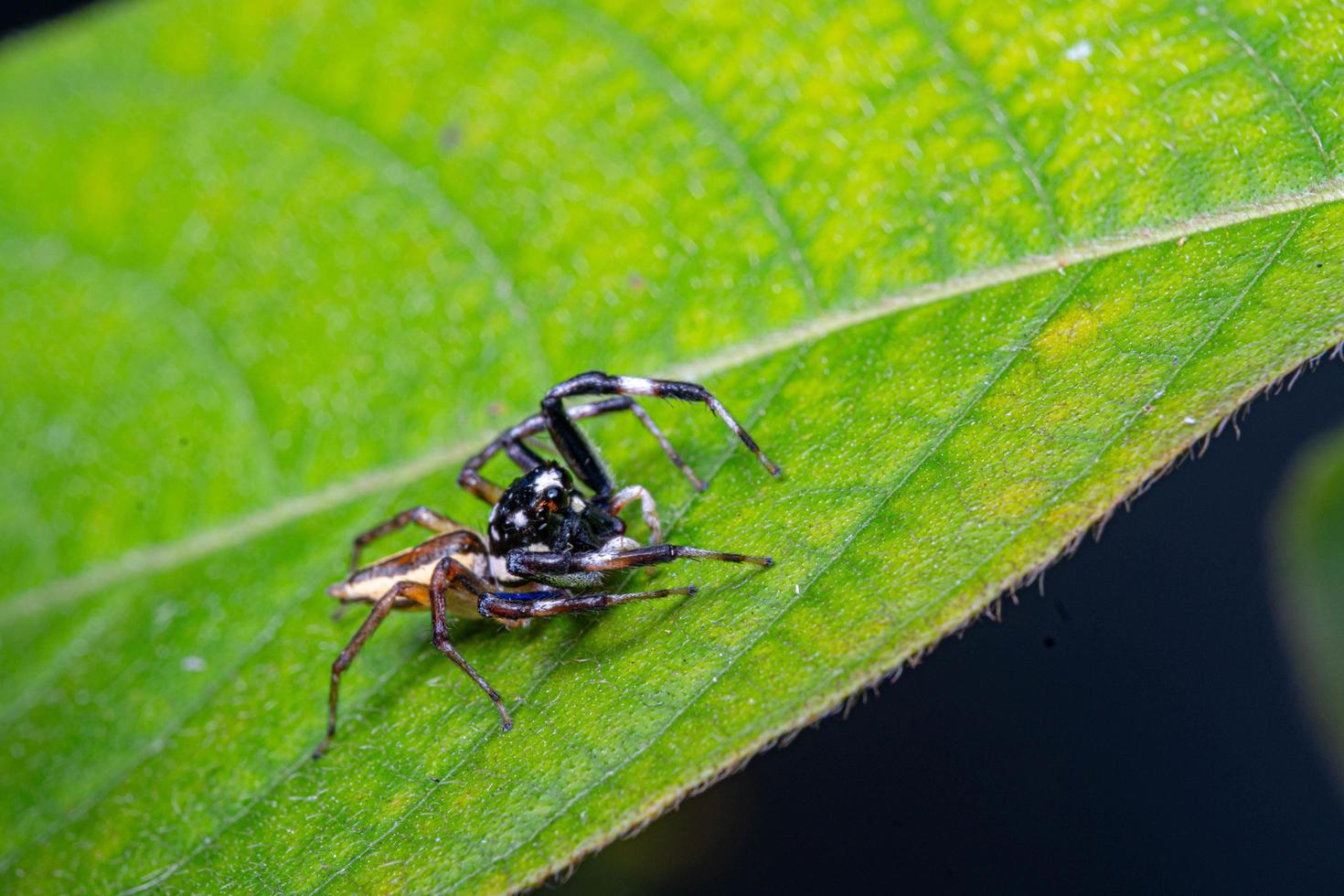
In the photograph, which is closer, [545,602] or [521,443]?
[545,602]

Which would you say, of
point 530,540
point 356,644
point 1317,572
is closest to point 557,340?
point 530,540

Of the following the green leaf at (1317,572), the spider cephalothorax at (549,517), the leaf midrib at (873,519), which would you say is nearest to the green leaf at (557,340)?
the leaf midrib at (873,519)

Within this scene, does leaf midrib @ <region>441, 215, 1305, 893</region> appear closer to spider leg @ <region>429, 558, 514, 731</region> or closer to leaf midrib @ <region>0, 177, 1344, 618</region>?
leaf midrib @ <region>0, 177, 1344, 618</region>

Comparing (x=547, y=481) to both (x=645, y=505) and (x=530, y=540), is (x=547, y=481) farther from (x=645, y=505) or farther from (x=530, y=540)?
(x=645, y=505)

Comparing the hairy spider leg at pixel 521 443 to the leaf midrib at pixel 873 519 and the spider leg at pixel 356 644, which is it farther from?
the leaf midrib at pixel 873 519

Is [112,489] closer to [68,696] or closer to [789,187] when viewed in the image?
[68,696]

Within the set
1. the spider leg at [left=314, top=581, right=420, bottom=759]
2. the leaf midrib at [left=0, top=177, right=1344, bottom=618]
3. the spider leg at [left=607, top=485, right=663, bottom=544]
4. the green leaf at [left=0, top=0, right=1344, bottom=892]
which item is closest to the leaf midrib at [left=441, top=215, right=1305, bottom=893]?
the green leaf at [left=0, top=0, right=1344, bottom=892]
